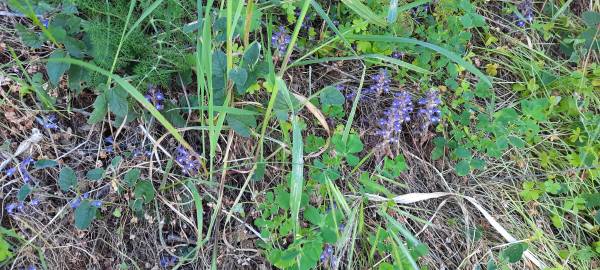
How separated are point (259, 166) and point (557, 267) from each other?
1167 mm

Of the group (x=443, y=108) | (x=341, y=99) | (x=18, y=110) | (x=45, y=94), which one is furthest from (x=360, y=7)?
(x=18, y=110)

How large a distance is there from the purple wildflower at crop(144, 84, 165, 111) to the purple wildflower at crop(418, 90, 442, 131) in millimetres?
→ 952

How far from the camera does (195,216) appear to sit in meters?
1.79

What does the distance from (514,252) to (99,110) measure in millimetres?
1525

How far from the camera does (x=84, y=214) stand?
163cm

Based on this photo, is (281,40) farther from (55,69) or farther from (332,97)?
(55,69)

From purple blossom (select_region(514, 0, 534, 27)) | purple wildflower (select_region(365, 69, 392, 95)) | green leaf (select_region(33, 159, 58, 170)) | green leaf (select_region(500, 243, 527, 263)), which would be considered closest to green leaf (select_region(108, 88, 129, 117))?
green leaf (select_region(33, 159, 58, 170))

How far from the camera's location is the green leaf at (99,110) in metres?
1.68

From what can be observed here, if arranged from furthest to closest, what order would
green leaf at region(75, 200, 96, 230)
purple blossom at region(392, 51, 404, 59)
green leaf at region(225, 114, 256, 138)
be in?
1. purple blossom at region(392, 51, 404, 59)
2. green leaf at region(225, 114, 256, 138)
3. green leaf at region(75, 200, 96, 230)

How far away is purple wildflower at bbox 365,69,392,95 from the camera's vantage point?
193cm

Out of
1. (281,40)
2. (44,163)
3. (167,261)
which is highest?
(281,40)

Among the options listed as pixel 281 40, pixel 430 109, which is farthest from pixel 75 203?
pixel 430 109

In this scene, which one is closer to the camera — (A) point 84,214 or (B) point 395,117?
(A) point 84,214

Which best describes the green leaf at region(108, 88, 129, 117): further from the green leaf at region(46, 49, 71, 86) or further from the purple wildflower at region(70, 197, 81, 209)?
the purple wildflower at region(70, 197, 81, 209)
